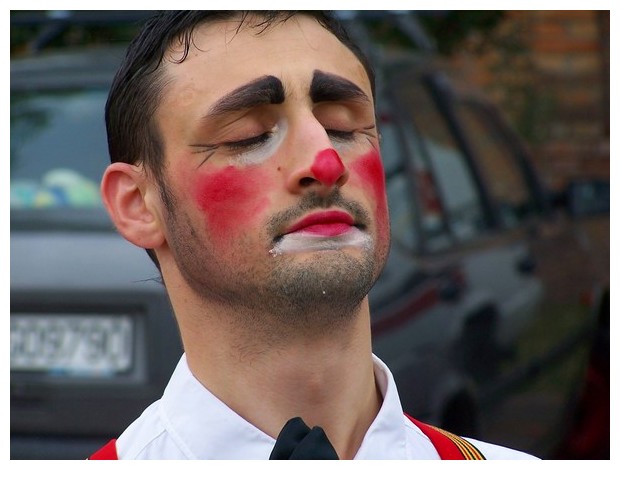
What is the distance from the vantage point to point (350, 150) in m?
1.94

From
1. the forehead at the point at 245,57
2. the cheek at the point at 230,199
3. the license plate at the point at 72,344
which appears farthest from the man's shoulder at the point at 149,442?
the license plate at the point at 72,344

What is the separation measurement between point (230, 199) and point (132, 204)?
0.22 m

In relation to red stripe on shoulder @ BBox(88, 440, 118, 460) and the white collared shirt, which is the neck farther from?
red stripe on shoulder @ BBox(88, 440, 118, 460)

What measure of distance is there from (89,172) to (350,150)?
1918 millimetres

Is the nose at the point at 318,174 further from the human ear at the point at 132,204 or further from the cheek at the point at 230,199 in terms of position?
the human ear at the point at 132,204

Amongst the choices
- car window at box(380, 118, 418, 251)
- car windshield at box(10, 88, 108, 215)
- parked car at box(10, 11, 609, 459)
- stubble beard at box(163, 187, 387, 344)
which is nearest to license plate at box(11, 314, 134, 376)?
parked car at box(10, 11, 609, 459)

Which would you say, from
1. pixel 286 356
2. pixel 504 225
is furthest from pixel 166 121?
pixel 504 225

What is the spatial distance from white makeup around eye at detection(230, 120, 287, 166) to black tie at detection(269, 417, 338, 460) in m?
0.42

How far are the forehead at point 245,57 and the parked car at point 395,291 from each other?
96 centimetres

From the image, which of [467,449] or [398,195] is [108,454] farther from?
[398,195]

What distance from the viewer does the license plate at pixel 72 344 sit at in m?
3.12

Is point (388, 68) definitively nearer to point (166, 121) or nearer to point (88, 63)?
point (88, 63)

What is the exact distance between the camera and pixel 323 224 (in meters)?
1.82

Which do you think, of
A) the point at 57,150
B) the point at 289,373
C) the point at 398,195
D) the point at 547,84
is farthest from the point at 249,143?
the point at 547,84
